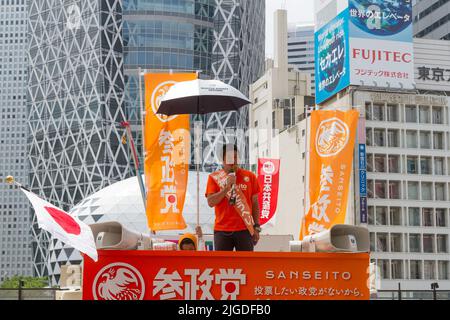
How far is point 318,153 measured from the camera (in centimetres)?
2845

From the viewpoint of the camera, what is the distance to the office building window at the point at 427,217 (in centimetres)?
7656

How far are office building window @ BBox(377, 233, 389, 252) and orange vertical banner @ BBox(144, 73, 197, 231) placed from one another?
166 ft

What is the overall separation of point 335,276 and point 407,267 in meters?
72.0

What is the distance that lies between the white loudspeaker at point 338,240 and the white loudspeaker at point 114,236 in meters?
1.13

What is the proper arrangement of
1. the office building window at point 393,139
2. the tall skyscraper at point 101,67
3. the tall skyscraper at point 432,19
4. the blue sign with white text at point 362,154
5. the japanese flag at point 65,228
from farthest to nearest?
the tall skyscraper at point 432,19
the tall skyscraper at point 101,67
the office building window at point 393,139
the blue sign with white text at point 362,154
the japanese flag at point 65,228

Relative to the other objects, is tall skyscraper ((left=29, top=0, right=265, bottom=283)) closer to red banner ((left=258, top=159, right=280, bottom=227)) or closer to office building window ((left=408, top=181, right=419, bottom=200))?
office building window ((left=408, top=181, right=419, bottom=200))

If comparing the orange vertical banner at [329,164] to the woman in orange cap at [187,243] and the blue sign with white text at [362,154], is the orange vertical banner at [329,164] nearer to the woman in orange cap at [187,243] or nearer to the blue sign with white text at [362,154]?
the woman in orange cap at [187,243]

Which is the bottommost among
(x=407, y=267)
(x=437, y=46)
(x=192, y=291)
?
(x=407, y=267)

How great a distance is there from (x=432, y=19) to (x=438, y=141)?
35.8m

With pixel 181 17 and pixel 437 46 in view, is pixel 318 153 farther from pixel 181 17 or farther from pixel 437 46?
pixel 181 17

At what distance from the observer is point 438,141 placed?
78.8 metres

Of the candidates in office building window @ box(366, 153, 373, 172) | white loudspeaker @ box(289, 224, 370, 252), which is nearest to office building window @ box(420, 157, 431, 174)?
office building window @ box(366, 153, 373, 172)

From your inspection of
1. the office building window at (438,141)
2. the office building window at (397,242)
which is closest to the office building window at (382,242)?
the office building window at (397,242)
